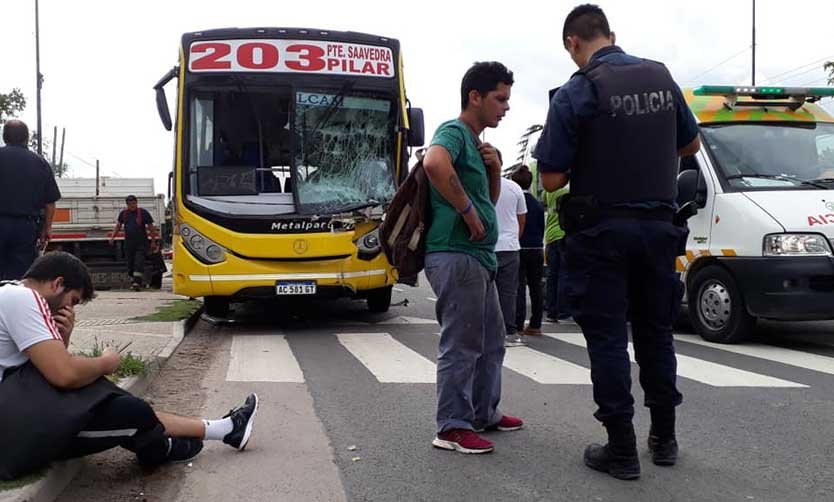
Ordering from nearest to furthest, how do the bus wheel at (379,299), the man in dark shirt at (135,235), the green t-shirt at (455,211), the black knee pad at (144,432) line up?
1. the black knee pad at (144,432)
2. the green t-shirt at (455,211)
3. the bus wheel at (379,299)
4. the man in dark shirt at (135,235)

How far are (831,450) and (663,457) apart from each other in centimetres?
100

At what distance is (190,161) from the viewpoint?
934cm

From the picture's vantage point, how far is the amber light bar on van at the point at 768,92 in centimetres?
852

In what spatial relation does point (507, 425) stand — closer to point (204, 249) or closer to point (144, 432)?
point (144, 432)

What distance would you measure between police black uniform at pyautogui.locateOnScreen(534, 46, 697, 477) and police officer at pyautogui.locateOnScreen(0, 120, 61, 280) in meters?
4.86

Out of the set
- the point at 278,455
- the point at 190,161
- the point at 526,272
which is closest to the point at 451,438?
the point at 278,455

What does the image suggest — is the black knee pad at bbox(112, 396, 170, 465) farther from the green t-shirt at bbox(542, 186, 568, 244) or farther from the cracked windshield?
the green t-shirt at bbox(542, 186, 568, 244)

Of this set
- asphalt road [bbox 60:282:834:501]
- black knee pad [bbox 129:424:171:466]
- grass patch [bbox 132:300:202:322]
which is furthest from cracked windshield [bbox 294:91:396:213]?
black knee pad [bbox 129:424:171:466]

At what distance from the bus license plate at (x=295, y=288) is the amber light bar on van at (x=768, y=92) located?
4.51 m

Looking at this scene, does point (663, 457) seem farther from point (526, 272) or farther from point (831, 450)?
point (526, 272)

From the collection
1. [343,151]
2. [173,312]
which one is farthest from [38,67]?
[343,151]

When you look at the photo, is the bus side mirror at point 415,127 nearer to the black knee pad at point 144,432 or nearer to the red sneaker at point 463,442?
the red sneaker at point 463,442

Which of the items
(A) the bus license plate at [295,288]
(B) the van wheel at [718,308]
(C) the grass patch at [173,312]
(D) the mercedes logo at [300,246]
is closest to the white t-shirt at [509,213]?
(B) the van wheel at [718,308]

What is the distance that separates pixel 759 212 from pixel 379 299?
489 cm
